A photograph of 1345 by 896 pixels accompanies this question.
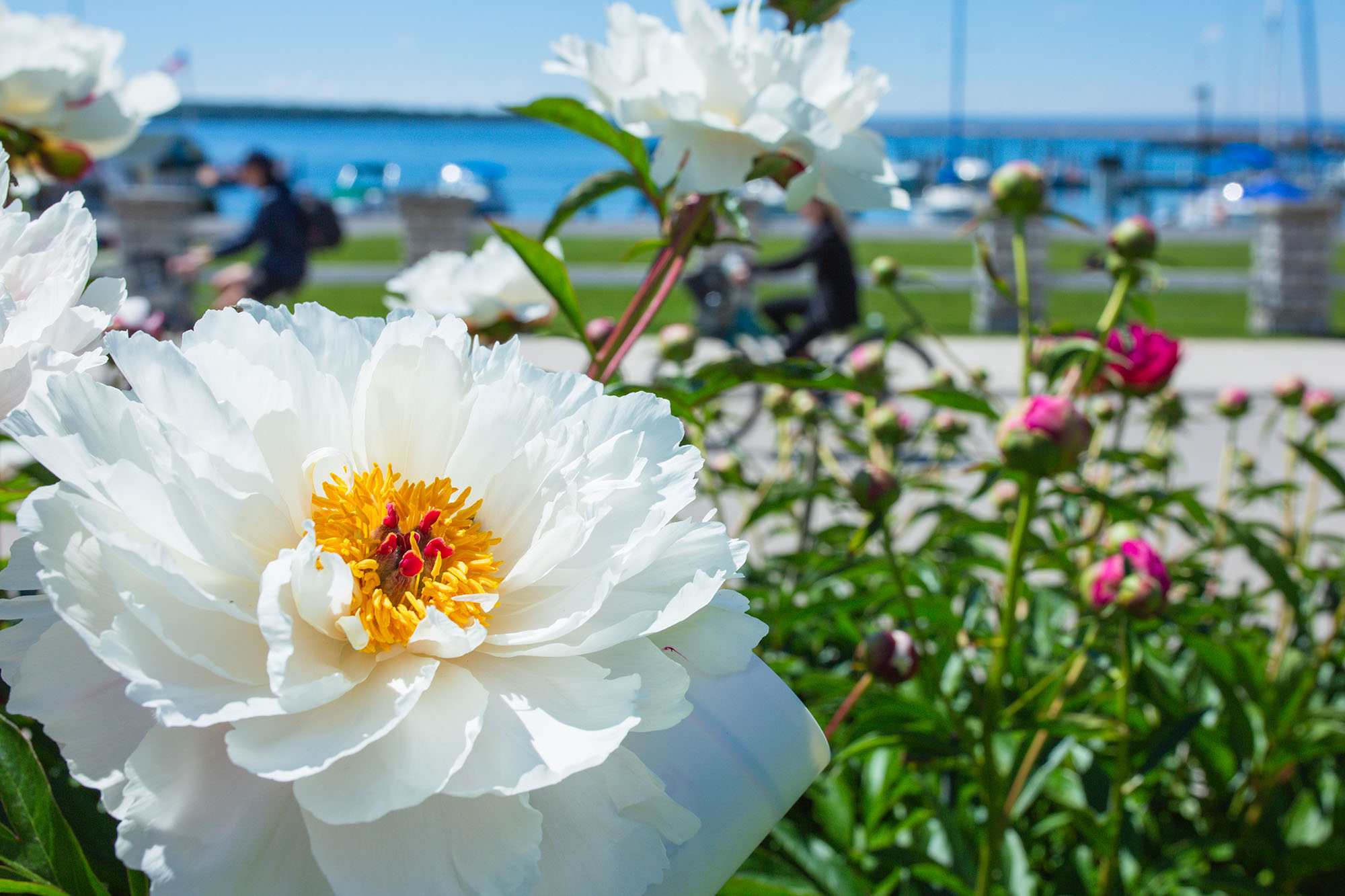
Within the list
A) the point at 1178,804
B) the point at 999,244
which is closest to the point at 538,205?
the point at 999,244

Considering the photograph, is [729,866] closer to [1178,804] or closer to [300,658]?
[300,658]

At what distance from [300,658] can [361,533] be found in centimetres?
5

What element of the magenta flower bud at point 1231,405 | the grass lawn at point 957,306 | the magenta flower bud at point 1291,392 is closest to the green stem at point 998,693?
the magenta flower bud at point 1291,392

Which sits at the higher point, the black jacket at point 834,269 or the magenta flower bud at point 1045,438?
the magenta flower bud at point 1045,438

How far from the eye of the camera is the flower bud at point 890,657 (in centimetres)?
82

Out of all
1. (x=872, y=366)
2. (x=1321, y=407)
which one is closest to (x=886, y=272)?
(x=872, y=366)

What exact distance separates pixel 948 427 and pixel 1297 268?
8115 mm

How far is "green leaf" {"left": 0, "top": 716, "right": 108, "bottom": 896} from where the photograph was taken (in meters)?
0.35

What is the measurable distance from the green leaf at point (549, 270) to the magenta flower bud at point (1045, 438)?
0.33 metres

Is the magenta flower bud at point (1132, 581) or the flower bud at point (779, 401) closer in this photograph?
the magenta flower bud at point (1132, 581)

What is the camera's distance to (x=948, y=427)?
165 cm

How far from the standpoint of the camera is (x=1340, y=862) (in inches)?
41.3

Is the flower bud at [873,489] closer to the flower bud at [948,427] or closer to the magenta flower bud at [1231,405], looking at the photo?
the flower bud at [948,427]

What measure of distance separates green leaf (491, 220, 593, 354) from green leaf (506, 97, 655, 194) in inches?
3.5
